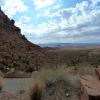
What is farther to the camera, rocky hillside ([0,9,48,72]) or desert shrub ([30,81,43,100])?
rocky hillside ([0,9,48,72])

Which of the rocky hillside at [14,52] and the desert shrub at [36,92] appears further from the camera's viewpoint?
the rocky hillside at [14,52]

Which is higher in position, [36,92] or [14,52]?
[14,52]

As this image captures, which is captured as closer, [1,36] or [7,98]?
[7,98]

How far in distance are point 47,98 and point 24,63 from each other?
29190 mm

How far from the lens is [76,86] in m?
13.5

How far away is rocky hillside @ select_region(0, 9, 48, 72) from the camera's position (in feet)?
127

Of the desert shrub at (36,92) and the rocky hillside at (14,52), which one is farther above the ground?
the rocky hillside at (14,52)

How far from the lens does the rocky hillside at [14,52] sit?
38.8m

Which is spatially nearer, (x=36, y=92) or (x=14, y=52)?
(x=36, y=92)

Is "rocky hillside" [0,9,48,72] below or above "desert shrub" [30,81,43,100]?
above

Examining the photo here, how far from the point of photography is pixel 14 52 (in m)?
46.5

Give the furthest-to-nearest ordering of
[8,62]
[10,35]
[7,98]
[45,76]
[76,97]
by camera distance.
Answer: [10,35] < [8,62] < [45,76] < [7,98] < [76,97]

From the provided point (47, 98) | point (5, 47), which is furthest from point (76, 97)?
point (5, 47)

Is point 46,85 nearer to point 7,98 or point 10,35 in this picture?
point 7,98
